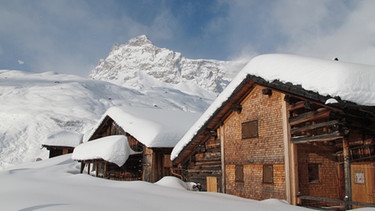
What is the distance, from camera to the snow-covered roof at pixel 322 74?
7609 millimetres

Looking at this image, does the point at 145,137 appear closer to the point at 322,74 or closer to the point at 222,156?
the point at 222,156

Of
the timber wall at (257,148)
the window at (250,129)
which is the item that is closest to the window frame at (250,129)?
the window at (250,129)

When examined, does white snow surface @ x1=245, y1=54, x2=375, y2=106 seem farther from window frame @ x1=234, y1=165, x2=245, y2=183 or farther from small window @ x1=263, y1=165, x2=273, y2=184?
window frame @ x1=234, y1=165, x2=245, y2=183

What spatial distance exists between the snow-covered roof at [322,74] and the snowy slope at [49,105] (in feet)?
131

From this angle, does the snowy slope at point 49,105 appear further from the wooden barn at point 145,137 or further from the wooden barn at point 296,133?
the wooden barn at point 296,133

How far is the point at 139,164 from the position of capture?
68.2ft

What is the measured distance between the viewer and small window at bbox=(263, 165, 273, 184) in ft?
35.8

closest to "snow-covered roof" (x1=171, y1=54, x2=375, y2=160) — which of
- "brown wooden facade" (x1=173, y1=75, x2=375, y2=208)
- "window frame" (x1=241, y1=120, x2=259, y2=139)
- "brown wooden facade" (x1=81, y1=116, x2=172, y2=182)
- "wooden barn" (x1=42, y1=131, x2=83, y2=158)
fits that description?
"brown wooden facade" (x1=173, y1=75, x2=375, y2=208)

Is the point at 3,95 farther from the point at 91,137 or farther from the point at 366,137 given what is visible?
the point at 366,137

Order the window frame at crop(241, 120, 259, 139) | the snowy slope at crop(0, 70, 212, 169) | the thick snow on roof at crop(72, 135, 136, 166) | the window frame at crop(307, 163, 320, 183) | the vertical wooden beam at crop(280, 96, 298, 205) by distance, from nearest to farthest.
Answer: the vertical wooden beam at crop(280, 96, 298, 205) → the window frame at crop(307, 163, 320, 183) → the window frame at crop(241, 120, 259, 139) → the thick snow on roof at crop(72, 135, 136, 166) → the snowy slope at crop(0, 70, 212, 169)

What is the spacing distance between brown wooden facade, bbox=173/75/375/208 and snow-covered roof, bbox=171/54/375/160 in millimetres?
197

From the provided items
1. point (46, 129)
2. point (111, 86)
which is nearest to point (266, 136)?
point (46, 129)

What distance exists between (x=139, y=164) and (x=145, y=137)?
10.4ft

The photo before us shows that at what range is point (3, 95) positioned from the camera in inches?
3196
